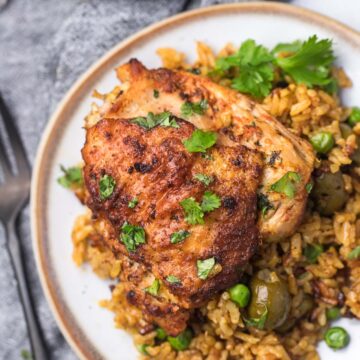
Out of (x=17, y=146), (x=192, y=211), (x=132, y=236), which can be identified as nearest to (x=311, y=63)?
(x=192, y=211)

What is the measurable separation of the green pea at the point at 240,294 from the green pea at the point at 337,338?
61cm

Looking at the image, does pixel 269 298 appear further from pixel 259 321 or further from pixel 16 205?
pixel 16 205

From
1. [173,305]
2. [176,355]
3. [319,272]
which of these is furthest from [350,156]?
[176,355]

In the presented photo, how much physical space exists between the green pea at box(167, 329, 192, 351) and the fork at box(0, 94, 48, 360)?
1.19 m

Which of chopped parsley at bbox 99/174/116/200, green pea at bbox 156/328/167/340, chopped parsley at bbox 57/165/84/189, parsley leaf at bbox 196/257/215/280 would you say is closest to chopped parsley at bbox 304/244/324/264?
parsley leaf at bbox 196/257/215/280

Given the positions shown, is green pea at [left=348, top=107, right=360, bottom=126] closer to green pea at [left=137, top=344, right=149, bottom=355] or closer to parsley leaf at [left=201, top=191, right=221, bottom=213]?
parsley leaf at [left=201, top=191, right=221, bottom=213]

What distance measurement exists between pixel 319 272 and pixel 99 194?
1415 millimetres

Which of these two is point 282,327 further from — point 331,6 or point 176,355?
point 331,6

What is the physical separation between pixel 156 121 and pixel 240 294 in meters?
1.09

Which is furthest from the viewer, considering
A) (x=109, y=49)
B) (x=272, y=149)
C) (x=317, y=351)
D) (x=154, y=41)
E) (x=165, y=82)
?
(x=109, y=49)

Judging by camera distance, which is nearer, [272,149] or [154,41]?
[272,149]

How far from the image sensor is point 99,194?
338 centimetres

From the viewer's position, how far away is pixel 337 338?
3715 millimetres

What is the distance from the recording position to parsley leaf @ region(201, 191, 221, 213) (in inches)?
124
